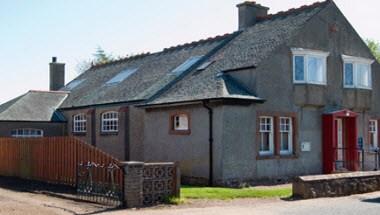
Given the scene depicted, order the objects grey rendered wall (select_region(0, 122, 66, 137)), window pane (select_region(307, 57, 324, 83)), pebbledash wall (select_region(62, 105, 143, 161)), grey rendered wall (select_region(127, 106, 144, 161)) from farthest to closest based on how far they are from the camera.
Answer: grey rendered wall (select_region(0, 122, 66, 137)), pebbledash wall (select_region(62, 105, 143, 161)), grey rendered wall (select_region(127, 106, 144, 161)), window pane (select_region(307, 57, 324, 83))

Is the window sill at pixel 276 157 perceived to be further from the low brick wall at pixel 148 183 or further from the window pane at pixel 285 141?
the low brick wall at pixel 148 183

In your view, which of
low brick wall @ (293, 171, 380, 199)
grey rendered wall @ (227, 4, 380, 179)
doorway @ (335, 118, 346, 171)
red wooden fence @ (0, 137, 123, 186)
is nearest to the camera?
low brick wall @ (293, 171, 380, 199)

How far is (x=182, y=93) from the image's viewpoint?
22094 mm

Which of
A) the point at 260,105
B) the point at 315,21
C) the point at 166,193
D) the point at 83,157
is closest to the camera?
the point at 166,193

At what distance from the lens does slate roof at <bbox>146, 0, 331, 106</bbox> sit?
2103cm

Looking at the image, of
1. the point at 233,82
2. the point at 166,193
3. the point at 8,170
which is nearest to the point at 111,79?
the point at 8,170

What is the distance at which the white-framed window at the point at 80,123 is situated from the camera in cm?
3006

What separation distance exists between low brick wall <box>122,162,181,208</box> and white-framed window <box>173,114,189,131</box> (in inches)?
253

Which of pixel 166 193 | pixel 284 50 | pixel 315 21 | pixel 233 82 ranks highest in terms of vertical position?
pixel 315 21

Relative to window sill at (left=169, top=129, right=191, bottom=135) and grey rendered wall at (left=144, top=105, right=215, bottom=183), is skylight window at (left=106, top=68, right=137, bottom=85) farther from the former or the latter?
window sill at (left=169, top=129, right=191, bottom=135)

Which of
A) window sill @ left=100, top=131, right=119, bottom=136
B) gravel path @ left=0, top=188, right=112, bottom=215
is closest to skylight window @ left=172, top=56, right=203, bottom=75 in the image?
window sill @ left=100, top=131, right=119, bottom=136

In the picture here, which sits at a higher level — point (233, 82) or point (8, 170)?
point (233, 82)

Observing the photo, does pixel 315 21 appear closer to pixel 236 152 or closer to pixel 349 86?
pixel 349 86

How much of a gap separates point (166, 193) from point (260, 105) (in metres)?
7.11
